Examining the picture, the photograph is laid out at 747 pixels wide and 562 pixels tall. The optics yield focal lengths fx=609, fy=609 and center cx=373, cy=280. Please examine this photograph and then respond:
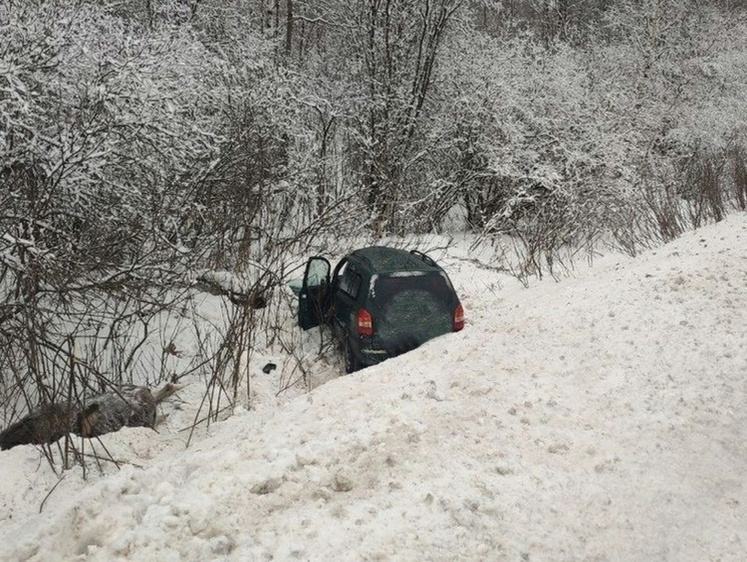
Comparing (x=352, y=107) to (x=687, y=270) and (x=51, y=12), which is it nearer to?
(x=51, y=12)

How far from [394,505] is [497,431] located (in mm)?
1095

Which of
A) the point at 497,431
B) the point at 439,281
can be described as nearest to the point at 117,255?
the point at 439,281

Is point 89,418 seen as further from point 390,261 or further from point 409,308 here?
point 390,261

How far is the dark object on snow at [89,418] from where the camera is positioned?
4.84 m

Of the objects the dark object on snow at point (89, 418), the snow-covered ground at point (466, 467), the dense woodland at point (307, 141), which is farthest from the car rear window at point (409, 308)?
the dark object on snow at point (89, 418)

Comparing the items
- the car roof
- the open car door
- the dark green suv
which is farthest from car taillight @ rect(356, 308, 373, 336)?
the open car door

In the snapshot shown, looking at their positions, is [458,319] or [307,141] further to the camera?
[307,141]

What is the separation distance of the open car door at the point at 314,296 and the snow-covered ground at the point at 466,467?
8.94 feet

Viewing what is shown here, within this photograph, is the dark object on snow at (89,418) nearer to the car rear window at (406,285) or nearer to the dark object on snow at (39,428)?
the dark object on snow at (39,428)

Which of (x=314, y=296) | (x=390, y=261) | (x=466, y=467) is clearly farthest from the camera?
(x=314, y=296)

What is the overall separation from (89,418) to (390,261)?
144 inches

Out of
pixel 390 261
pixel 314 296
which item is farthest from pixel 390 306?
pixel 314 296

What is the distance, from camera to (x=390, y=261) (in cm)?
738

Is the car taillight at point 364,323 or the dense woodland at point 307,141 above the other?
the dense woodland at point 307,141
